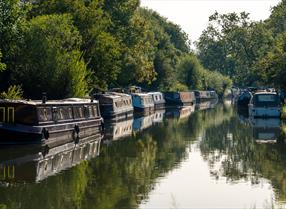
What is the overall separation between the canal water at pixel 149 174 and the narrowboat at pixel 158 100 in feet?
139

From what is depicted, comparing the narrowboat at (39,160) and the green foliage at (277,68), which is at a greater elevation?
the green foliage at (277,68)

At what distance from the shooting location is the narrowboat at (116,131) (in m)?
42.1

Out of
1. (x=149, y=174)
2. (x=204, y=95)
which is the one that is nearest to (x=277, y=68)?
(x=149, y=174)

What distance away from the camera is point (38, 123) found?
3391cm

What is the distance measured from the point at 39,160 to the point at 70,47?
80.2 ft

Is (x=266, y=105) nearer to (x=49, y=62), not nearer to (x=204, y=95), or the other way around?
(x=49, y=62)

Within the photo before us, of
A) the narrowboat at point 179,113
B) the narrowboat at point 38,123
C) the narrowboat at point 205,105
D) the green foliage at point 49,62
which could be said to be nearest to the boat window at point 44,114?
the narrowboat at point 38,123

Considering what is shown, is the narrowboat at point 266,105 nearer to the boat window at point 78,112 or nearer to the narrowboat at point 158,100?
the boat window at point 78,112

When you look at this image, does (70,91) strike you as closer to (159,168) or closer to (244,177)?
(159,168)

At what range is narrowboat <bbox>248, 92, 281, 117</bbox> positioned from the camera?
5697cm

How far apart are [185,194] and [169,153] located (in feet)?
40.2

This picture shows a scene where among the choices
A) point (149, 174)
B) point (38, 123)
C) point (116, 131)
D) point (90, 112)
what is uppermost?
point (90, 112)

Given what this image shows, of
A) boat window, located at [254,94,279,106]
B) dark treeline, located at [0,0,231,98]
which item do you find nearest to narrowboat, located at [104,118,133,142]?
dark treeline, located at [0,0,231,98]

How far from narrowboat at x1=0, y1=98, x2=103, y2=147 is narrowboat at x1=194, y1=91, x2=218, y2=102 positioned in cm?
8019
